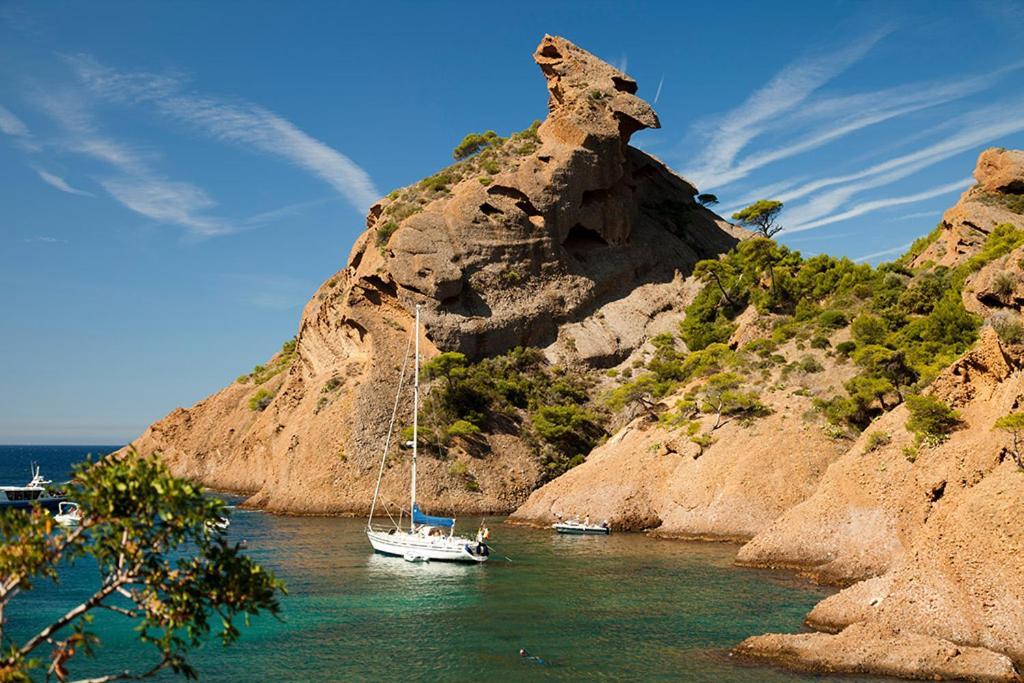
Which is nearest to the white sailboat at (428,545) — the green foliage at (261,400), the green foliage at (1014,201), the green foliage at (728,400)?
the green foliage at (728,400)

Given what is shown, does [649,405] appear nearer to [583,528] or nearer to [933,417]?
[583,528]

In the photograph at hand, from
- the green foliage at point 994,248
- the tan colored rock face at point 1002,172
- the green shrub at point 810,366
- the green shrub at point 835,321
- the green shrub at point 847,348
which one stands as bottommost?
the green shrub at point 810,366

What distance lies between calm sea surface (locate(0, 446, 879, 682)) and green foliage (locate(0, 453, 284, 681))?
15.3m

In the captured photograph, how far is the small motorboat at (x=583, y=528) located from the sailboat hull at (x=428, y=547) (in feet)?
42.0

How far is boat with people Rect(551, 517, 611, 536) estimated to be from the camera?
59.8 m

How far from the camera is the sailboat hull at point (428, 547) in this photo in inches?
1901

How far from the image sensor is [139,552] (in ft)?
40.6

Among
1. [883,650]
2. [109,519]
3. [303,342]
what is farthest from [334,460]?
[109,519]

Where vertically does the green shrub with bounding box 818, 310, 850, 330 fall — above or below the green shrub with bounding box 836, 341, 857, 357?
above

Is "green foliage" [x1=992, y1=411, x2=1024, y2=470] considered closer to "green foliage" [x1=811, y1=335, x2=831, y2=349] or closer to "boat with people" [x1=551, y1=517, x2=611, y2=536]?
"boat with people" [x1=551, y1=517, x2=611, y2=536]

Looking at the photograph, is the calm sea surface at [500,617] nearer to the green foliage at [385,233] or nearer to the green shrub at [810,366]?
the green shrub at [810,366]

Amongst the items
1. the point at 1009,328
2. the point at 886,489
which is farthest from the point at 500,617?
the point at 1009,328

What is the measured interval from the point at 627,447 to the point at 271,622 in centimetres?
4007

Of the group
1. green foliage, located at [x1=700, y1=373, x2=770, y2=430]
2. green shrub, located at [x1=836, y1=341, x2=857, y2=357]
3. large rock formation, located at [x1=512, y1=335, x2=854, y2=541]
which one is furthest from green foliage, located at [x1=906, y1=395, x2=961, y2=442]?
green shrub, located at [x1=836, y1=341, x2=857, y2=357]
